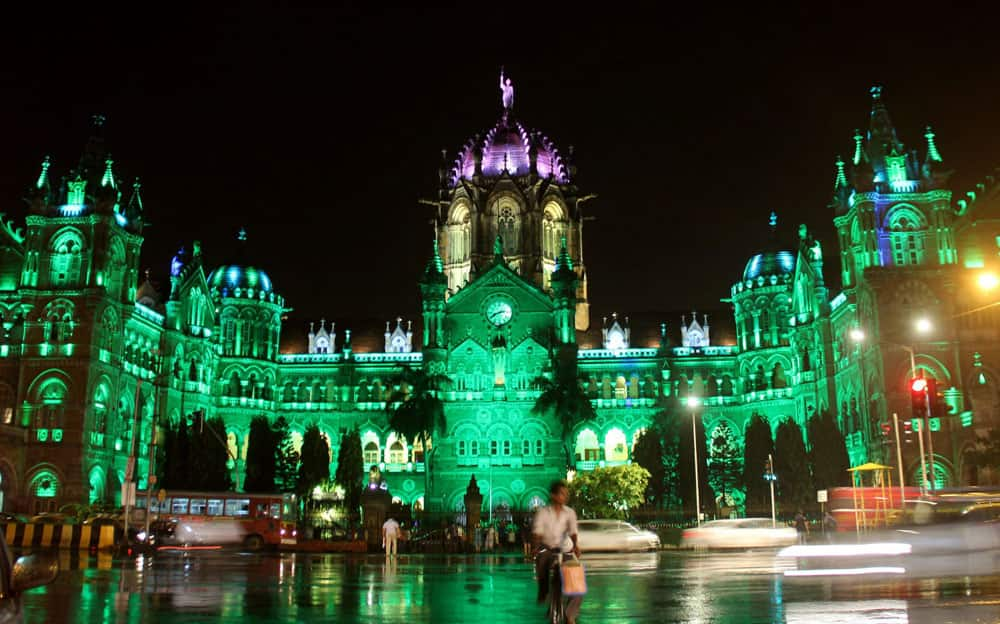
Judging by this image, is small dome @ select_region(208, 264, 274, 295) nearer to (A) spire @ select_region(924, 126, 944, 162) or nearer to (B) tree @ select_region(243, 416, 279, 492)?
(B) tree @ select_region(243, 416, 279, 492)

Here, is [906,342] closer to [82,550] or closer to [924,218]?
[924,218]

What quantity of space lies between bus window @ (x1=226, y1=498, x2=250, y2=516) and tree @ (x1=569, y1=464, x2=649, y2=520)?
22287 mm

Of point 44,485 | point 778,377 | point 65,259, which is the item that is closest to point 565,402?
point 778,377

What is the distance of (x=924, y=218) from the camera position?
207 feet

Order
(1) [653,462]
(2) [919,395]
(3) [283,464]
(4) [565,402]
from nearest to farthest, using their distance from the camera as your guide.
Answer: (2) [919,395], (1) [653,462], (4) [565,402], (3) [283,464]

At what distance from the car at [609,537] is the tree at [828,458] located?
2653cm

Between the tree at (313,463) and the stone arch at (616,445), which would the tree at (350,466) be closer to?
the tree at (313,463)

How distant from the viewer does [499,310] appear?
82.9 meters

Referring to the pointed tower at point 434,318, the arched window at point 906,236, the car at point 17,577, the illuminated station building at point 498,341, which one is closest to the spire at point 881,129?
the illuminated station building at point 498,341

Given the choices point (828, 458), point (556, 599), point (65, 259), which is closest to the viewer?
point (556, 599)

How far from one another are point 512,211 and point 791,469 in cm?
4162

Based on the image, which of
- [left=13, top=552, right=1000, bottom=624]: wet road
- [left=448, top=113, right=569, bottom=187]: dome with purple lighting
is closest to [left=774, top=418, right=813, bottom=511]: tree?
[left=13, top=552, right=1000, bottom=624]: wet road

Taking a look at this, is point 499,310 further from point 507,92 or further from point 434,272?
point 507,92

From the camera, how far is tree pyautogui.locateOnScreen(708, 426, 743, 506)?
7262 cm
